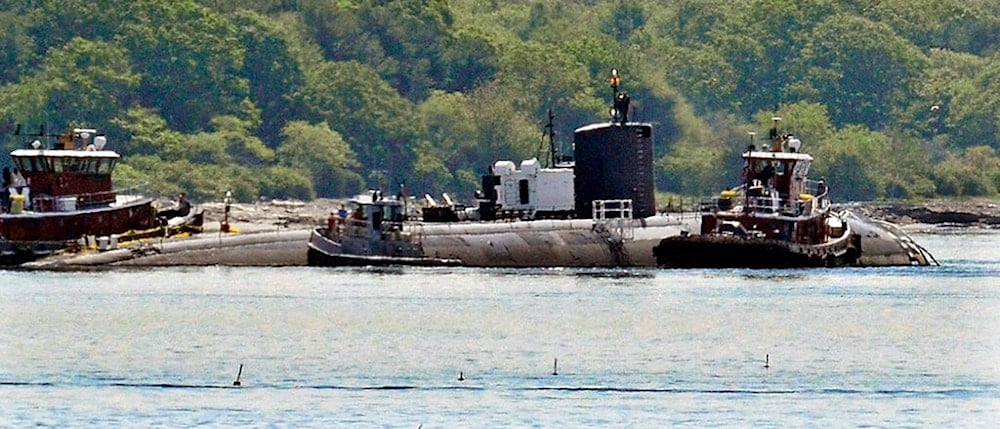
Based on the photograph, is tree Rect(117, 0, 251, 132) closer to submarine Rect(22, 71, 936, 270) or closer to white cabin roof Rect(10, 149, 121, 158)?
white cabin roof Rect(10, 149, 121, 158)

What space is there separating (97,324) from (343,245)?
2273 cm

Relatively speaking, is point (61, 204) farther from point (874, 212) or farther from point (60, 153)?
point (874, 212)

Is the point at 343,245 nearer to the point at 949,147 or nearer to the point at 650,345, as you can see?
the point at 650,345

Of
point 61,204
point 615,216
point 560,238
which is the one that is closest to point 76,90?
point 61,204

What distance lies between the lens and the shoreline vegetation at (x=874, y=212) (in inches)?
5389

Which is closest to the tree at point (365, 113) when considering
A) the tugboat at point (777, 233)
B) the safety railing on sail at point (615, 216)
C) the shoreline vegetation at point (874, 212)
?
the shoreline vegetation at point (874, 212)

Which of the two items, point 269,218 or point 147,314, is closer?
point 147,314

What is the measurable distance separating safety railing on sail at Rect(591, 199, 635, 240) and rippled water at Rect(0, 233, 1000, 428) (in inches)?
156

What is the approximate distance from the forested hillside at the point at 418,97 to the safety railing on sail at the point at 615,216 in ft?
198

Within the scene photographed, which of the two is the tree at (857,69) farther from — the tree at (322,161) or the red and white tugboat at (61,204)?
the red and white tugboat at (61,204)

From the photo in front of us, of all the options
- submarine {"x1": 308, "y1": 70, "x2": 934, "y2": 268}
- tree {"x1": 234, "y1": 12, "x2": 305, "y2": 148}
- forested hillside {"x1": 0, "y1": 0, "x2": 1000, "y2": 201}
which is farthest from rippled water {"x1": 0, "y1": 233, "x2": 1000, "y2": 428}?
tree {"x1": 234, "y1": 12, "x2": 305, "y2": 148}

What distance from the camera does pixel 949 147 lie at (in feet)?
640

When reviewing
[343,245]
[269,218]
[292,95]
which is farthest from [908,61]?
[343,245]

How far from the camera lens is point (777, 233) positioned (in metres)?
91.2
